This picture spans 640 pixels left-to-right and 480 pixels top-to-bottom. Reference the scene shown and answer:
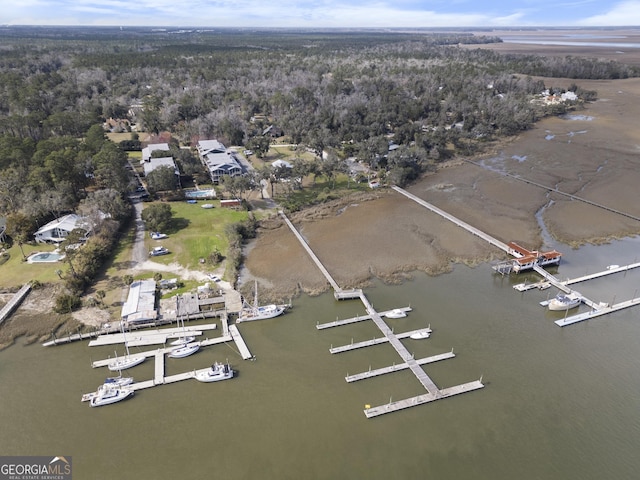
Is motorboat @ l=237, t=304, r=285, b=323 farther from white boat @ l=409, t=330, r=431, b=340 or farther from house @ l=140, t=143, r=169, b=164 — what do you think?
house @ l=140, t=143, r=169, b=164

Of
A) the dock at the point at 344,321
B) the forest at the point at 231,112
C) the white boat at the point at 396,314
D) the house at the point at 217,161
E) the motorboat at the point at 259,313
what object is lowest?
the dock at the point at 344,321

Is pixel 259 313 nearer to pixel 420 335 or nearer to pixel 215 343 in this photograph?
pixel 215 343

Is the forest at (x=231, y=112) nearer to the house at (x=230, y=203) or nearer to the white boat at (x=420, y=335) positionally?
the house at (x=230, y=203)

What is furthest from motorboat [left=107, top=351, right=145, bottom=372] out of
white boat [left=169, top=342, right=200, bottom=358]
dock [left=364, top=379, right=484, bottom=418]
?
dock [left=364, top=379, right=484, bottom=418]

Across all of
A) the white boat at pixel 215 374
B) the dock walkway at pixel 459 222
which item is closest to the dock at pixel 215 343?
the white boat at pixel 215 374

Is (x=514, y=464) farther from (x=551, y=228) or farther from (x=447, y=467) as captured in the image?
(x=551, y=228)

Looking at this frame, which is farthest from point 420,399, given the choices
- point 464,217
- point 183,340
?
point 464,217
